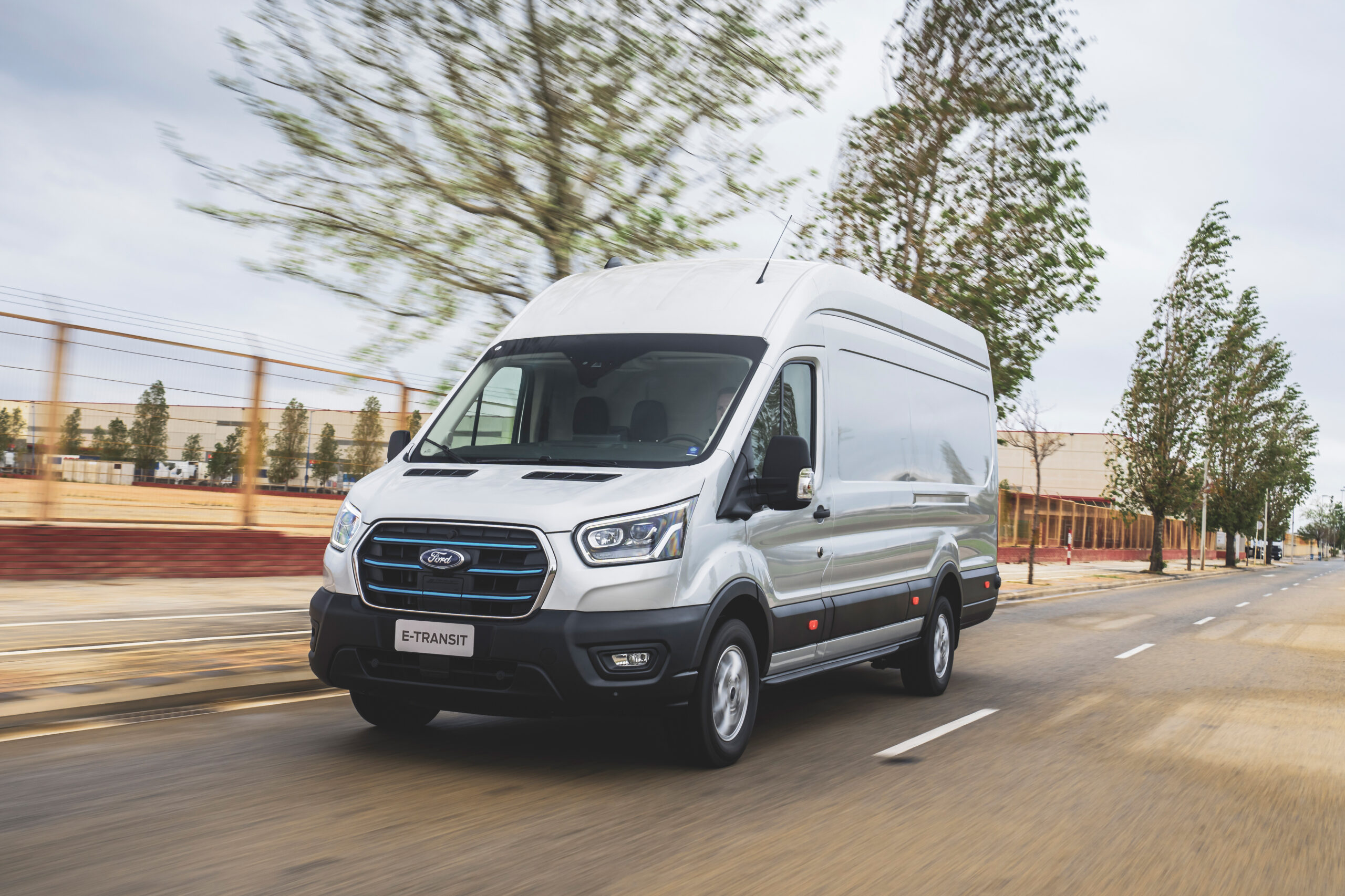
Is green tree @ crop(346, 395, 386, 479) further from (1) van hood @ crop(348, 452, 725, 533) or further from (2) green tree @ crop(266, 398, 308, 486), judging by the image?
(1) van hood @ crop(348, 452, 725, 533)

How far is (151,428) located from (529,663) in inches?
396

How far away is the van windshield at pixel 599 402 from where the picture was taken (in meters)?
6.23

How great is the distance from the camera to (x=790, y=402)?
679 centimetres

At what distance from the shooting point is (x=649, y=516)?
18.2 feet

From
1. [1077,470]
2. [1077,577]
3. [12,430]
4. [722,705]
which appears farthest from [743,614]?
[1077,470]

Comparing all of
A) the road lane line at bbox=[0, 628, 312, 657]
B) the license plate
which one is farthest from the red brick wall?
the license plate

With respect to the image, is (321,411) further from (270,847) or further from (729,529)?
(270,847)

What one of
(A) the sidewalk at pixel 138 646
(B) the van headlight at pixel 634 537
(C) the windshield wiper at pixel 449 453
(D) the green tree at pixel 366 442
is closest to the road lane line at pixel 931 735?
(B) the van headlight at pixel 634 537

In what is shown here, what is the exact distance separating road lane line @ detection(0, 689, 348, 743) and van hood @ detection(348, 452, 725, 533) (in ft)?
6.65

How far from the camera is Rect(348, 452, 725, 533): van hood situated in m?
5.48

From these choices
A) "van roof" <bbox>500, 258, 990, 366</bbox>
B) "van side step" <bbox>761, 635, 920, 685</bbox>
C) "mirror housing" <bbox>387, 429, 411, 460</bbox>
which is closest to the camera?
"van side step" <bbox>761, 635, 920, 685</bbox>

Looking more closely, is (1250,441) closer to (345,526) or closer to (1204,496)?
(1204,496)

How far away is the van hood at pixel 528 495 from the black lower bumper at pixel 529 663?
1.50 feet

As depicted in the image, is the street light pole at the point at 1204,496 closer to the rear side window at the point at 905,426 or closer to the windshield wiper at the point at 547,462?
the rear side window at the point at 905,426
